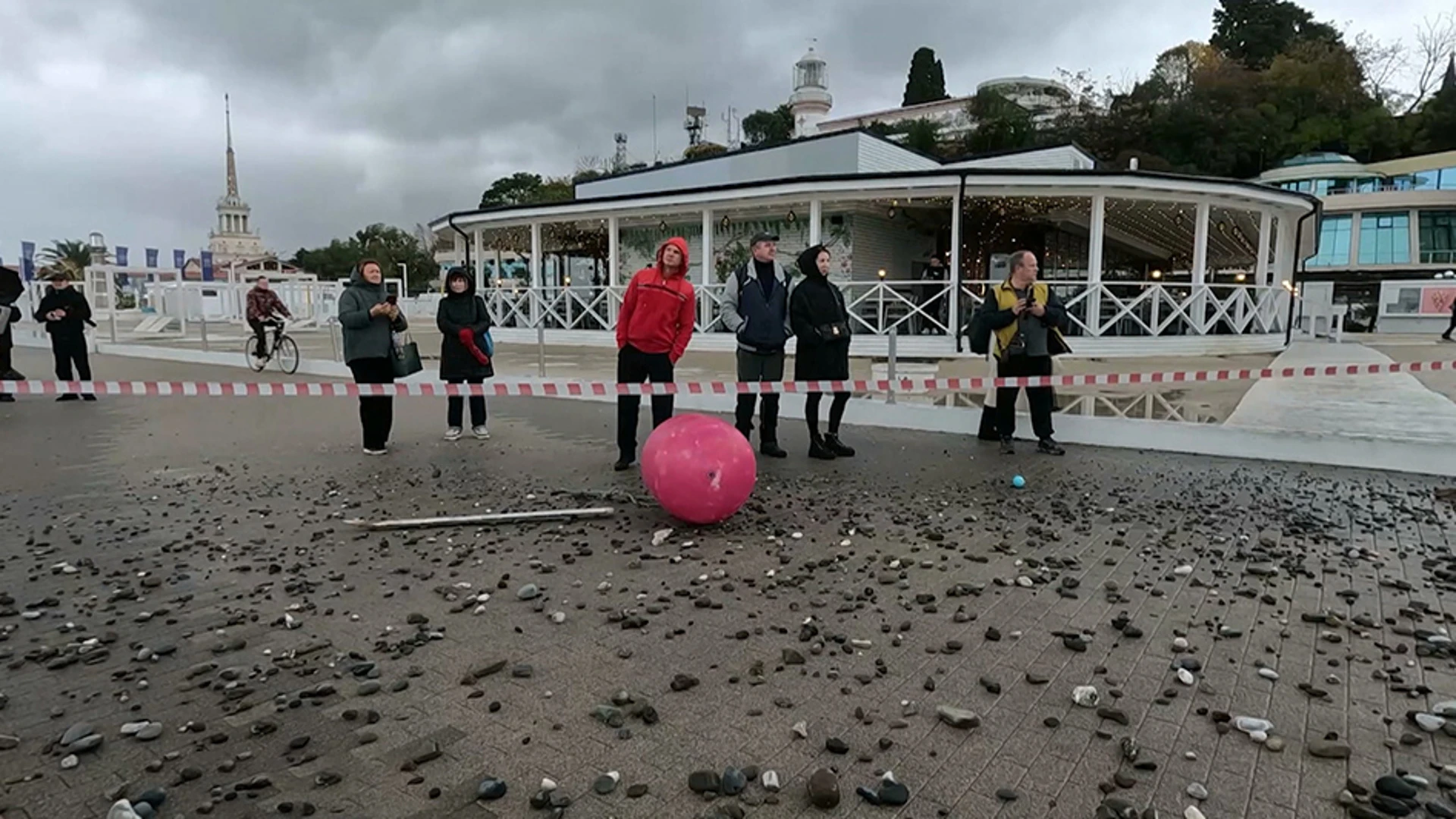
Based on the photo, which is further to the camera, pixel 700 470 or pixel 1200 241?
pixel 1200 241

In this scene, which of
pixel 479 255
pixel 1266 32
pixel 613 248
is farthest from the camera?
pixel 1266 32

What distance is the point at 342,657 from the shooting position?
9.74ft

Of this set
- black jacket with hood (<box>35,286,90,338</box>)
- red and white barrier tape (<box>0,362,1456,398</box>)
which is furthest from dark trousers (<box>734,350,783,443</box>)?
black jacket with hood (<box>35,286,90,338</box>)

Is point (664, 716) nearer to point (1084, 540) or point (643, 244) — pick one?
point (1084, 540)

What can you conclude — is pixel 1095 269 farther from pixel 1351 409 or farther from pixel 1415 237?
pixel 1415 237

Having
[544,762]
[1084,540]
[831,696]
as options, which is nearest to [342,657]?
[544,762]

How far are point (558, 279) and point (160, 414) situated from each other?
2136cm

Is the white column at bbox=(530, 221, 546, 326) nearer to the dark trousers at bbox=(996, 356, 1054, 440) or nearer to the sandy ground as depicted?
the sandy ground

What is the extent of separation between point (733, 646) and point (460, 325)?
4.71 m

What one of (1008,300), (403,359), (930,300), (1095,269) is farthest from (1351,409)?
(403,359)

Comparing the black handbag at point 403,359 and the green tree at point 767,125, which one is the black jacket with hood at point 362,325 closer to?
the black handbag at point 403,359

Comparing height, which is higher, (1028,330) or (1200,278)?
(1200,278)

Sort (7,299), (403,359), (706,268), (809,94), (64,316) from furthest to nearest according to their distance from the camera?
(809,94), (706,268), (7,299), (64,316), (403,359)

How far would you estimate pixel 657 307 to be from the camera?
19.1 ft
